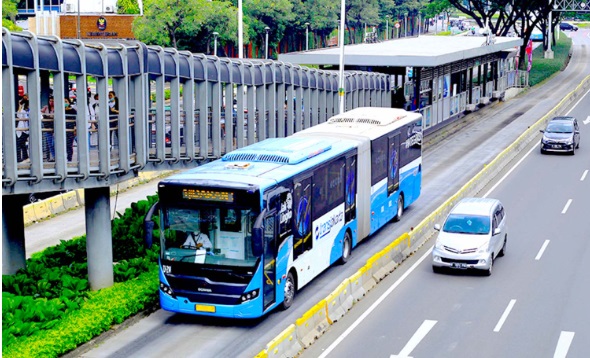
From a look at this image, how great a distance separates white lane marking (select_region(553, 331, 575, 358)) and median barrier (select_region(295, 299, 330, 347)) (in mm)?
5412

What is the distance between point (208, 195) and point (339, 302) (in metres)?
4.48

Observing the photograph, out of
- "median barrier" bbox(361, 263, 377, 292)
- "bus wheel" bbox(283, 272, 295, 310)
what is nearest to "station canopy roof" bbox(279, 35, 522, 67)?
"median barrier" bbox(361, 263, 377, 292)

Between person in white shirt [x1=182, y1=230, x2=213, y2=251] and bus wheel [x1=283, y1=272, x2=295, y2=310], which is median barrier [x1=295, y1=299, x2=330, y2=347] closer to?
bus wheel [x1=283, y1=272, x2=295, y2=310]

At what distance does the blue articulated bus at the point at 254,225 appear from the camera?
76.0ft

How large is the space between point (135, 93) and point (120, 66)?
1.25 m

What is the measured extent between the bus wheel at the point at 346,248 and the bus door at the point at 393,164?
4.43 meters

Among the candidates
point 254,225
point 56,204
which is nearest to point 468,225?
point 254,225

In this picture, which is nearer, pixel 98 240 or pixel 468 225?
pixel 98 240

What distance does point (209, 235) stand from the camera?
23.4 m

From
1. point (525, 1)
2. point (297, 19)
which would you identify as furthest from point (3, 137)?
point (297, 19)

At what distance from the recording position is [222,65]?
107 ft

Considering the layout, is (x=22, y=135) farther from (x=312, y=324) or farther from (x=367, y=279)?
(x=367, y=279)

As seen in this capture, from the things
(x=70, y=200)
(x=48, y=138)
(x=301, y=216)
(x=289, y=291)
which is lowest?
(x=70, y=200)

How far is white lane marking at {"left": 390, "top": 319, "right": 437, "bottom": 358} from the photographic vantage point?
72.1 feet
